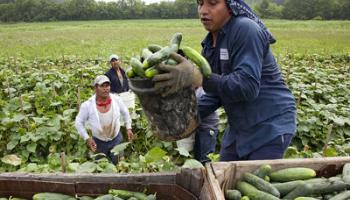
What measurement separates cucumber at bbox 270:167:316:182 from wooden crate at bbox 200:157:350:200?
0.23ft

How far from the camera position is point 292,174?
2492 mm

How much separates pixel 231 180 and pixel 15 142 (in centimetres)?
494

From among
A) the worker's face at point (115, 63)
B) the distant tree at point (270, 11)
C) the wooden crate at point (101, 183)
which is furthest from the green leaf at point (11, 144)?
the distant tree at point (270, 11)

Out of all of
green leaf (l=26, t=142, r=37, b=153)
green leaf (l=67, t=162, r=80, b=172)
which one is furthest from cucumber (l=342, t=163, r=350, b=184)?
green leaf (l=26, t=142, r=37, b=153)

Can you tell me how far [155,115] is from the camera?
8.39ft

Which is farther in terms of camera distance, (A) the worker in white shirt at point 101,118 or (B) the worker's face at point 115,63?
(B) the worker's face at point 115,63

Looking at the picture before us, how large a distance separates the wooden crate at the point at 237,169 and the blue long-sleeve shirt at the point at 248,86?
0.29m

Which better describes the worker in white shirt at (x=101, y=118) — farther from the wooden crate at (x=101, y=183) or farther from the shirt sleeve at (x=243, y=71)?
the shirt sleeve at (x=243, y=71)

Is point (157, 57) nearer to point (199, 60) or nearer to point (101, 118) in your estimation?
point (199, 60)

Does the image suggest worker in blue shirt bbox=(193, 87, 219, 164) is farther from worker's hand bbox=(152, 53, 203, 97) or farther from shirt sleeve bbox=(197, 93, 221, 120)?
worker's hand bbox=(152, 53, 203, 97)

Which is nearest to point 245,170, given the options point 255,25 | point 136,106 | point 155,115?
point 155,115

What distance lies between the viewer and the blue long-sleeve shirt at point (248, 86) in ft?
8.21

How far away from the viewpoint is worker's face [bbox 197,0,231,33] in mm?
2672

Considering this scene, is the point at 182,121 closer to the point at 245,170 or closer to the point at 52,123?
the point at 245,170
